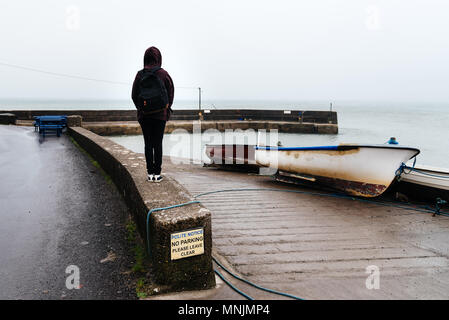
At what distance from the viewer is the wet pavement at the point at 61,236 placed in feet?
8.72

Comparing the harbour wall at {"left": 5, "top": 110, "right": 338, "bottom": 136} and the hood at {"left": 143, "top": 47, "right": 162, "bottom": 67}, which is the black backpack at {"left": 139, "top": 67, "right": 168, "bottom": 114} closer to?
the hood at {"left": 143, "top": 47, "right": 162, "bottom": 67}

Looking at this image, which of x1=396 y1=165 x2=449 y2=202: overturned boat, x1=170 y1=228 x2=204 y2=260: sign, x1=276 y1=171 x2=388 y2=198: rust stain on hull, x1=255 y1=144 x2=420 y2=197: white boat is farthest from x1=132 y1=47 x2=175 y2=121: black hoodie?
x1=396 y1=165 x2=449 y2=202: overturned boat

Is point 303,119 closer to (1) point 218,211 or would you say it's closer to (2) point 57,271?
(1) point 218,211

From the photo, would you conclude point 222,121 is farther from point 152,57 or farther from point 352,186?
point 152,57

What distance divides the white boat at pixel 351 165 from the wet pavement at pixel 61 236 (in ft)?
13.5

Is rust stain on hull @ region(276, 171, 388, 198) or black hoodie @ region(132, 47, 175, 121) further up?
black hoodie @ region(132, 47, 175, 121)

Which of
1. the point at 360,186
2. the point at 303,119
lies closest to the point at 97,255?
the point at 360,186

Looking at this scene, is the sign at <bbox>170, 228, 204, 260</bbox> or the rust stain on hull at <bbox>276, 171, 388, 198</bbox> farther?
the rust stain on hull at <bbox>276, 171, 388, 198</bbox>

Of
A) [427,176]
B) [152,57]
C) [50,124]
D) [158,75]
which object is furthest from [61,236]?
[50,124]

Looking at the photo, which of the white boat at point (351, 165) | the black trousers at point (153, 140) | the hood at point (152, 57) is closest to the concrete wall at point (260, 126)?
the white boat at point (351, 165)

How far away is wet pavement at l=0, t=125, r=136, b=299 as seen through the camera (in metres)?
2.66

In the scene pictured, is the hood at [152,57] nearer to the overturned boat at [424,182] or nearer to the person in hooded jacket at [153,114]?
the person in hooded jacket at [153,114]

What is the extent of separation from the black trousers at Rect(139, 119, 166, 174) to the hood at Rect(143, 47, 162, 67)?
610 mm

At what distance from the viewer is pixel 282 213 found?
5125 mm
